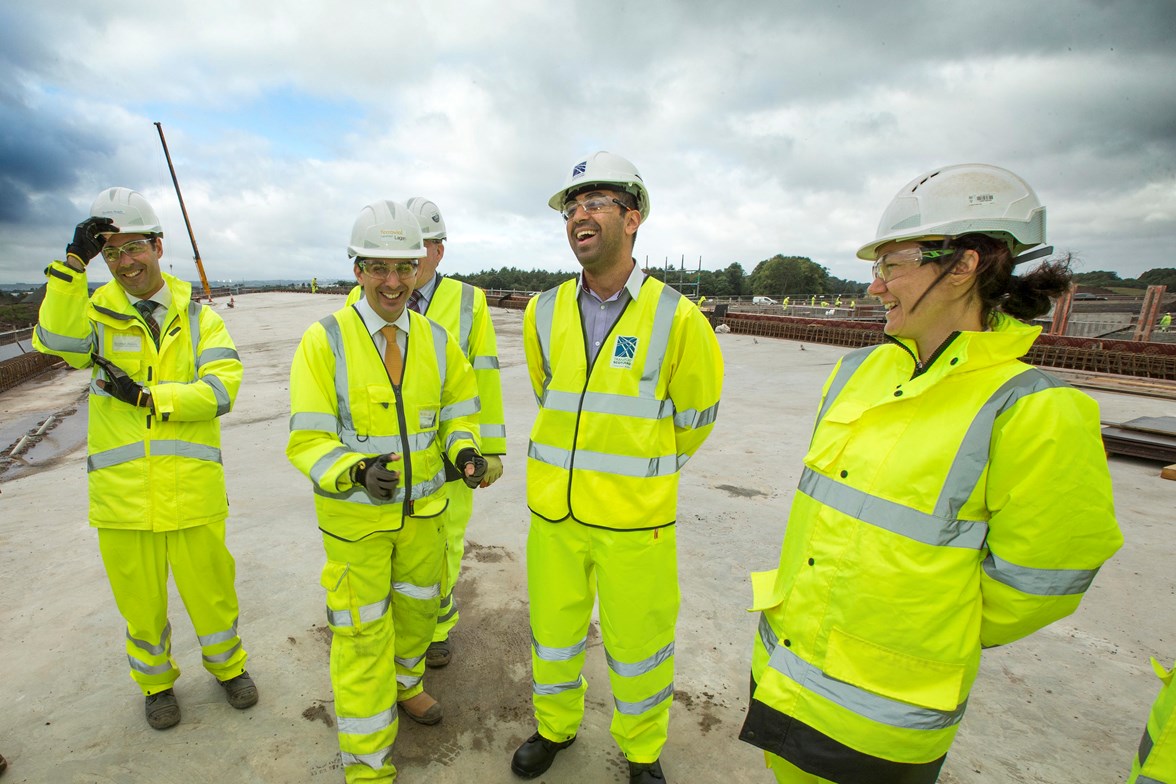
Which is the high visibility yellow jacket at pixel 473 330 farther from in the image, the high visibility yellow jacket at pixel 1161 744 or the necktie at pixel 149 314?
the high visibility yellow jacket at pixel 1161 744

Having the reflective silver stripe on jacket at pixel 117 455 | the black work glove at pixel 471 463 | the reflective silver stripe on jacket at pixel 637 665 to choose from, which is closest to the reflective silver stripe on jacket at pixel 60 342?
the reflective silver stripe on jacket at pixel 117 455

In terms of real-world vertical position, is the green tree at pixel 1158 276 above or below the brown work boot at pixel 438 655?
above

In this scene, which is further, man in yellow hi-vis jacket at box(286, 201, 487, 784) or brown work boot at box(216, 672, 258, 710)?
brown work boot at box(216, 672, 258, 710)

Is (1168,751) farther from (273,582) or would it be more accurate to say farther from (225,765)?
(273,582)

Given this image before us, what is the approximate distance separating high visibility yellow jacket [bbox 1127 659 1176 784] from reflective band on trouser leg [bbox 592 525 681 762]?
138cm

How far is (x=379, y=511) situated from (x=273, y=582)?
2.00 meters

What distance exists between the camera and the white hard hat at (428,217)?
134 inches

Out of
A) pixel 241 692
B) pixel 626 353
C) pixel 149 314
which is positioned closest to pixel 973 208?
pixel 626 353

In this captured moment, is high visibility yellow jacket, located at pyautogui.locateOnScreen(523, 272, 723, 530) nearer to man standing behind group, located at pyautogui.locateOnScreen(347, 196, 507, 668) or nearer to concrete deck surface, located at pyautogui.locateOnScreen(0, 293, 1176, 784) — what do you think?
man standing behind group, located at pyautogui.locateOnScreen(347, 196, 507, 668)

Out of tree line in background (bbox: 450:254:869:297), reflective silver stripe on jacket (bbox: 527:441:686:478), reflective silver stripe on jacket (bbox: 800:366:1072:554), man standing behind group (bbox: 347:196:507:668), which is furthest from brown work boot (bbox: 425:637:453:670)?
tree line in background (bbox: 450:254:869:297)

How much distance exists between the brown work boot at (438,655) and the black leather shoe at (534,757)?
0.75 metres

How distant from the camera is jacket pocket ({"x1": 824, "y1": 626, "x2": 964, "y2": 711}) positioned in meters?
1.37

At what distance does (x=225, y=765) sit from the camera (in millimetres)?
2262

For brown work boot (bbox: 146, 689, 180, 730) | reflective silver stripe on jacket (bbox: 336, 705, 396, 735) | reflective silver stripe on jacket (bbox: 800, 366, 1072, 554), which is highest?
reflective silver stripe on jacket (bbox: 800, 366, 1072, 554)
